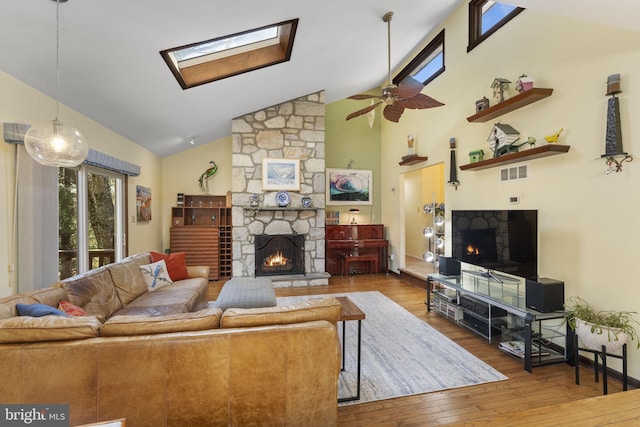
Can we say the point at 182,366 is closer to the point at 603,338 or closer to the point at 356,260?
the point at 603,338

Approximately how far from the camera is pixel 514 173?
3.33 metres

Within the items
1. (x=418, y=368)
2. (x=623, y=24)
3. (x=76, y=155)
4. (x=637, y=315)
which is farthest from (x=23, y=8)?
(x=637, y=315)

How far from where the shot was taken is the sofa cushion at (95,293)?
2447 millimetres

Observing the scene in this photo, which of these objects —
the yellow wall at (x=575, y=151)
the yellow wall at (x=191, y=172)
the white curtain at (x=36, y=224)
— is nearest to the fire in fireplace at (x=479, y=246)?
the yellow wall at (x=575, y=151)

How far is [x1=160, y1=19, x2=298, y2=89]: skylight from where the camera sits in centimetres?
347

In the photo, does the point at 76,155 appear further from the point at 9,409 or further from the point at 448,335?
the point at 448,335

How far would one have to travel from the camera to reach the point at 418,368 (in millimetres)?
2600

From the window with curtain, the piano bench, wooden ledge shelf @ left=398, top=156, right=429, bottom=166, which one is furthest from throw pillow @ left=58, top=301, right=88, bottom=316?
wooden ledge shelf @ left=398, top=156, right=429, bottom=166

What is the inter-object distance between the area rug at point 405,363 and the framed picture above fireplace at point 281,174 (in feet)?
9.68

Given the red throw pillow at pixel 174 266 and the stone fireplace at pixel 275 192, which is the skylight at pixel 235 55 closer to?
the stone fireplace at pixel 275 192

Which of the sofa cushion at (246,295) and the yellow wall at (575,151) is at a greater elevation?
the yellow wall at (575,151)

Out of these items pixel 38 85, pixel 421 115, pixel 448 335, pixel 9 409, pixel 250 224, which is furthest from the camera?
pixel 250 224

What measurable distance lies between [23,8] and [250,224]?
4042mm

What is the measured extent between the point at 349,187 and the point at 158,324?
18.0 feet
